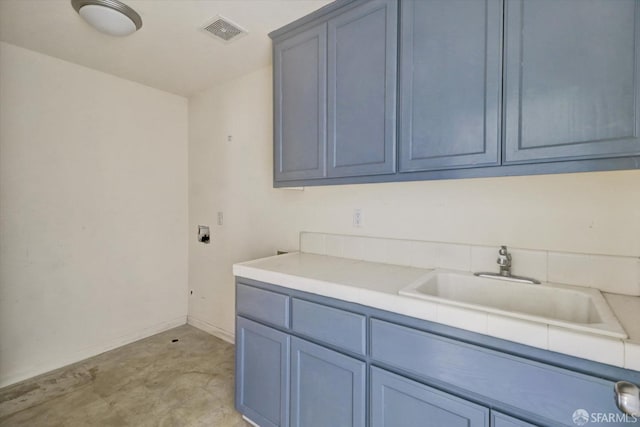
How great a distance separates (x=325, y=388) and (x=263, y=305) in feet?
1.70

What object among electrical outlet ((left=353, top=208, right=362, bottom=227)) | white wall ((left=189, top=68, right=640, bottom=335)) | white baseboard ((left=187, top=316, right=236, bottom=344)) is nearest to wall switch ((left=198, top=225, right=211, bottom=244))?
white wall ((left=189, top=68, right=640, bottom=335))

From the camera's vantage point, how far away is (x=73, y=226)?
2400 millimetres

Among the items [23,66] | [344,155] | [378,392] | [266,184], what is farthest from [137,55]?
[378,392]

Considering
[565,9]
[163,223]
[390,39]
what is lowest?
[163,223]

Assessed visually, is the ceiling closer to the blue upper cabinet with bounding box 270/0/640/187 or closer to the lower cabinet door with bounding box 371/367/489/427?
the blue upper cabinet with bounding box 270/0/640/187

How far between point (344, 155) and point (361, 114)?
0.23 m

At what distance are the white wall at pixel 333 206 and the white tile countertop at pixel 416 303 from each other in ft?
0.90

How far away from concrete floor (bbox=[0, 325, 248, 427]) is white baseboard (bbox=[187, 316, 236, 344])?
0.11 metres

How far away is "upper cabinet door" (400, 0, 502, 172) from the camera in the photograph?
1182 mm

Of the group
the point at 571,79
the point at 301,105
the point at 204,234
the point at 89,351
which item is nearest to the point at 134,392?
the point at 89,351

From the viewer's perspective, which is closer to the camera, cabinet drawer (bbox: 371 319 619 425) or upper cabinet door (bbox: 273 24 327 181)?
cabinet drawer (bbox: 371 319 619 425)

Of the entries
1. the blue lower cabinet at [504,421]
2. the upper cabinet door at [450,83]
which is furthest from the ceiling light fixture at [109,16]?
the blue lower cabinet at [504,421]

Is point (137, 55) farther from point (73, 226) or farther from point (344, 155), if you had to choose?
point (344, 155)

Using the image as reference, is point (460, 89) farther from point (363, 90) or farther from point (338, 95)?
point (338, 95)
